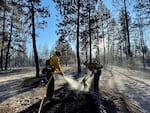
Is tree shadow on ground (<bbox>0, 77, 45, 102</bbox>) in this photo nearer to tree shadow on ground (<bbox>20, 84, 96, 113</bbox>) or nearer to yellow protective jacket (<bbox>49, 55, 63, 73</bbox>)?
tree shadow on ground (<bbox>20, 84, 96, 113</bbox>)

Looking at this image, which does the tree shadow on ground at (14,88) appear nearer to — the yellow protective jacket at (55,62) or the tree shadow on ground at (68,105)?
the tree shadow on ground at (68,105)

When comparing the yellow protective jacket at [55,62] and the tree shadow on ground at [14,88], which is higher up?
the yellow protective jacket at [55,62]

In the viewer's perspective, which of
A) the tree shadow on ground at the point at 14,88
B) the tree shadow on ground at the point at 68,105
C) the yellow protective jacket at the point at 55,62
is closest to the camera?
the tree shadow on ground at the point at 68,105

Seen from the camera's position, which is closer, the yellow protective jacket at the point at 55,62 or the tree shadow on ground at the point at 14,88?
the yellow protective jacket at the point at 55,62

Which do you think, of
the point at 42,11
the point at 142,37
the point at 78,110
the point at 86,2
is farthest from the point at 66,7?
the point at 142,37

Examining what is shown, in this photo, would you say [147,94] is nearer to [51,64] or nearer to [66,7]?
[51,64]

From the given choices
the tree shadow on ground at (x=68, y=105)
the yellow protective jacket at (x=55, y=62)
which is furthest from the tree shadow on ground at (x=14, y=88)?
the yellow protective jacket at (x=55, y=62)

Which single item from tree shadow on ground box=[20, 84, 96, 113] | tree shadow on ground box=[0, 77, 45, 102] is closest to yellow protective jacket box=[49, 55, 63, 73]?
tree shadow on ground box=[20, 84, 96, 113]

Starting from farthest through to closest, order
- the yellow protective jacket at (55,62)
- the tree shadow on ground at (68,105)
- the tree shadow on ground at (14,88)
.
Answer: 1. the tree shadow on ground at (14,88)
2. the yellow protective jacket at (55,62)
3. the tree shadow on ground at (68,105)

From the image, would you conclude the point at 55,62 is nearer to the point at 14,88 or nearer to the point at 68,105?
the point at 68,105

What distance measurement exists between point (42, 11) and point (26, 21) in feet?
5.71

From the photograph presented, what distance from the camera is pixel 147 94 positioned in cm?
1395

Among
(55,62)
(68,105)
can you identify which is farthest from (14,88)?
(68,105)

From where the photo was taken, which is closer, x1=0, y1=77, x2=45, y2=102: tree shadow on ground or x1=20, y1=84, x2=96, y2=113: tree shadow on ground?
x1=20, y1=84, x2=96, y2=113: tree shadow on ground
